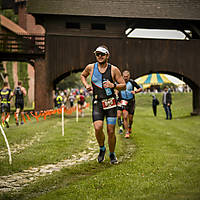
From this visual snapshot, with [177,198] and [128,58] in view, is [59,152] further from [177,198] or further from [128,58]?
[128,58]

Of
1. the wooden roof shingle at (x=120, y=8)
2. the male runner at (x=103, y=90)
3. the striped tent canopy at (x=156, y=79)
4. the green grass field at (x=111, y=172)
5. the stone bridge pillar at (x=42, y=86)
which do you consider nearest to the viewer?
the green grass field at (x=111, y=172)

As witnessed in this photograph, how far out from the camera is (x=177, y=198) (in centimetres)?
358

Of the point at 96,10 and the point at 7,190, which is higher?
the point at 96,10

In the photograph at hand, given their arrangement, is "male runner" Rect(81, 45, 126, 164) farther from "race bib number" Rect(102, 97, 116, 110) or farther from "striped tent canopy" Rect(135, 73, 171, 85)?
"striped tent canopy" Rect(135, 73, 171, 85)

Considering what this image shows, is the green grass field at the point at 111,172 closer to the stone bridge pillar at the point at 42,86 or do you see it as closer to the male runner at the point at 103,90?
the male runner at the point at 103,90

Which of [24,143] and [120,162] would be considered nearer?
[120,162]

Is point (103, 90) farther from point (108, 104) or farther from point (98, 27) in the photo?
point (98, 27)

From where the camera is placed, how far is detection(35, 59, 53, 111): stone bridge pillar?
22109 millimetres

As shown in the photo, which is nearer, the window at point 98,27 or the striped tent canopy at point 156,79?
the window at point 98,27

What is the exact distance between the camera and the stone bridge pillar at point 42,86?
870 inches

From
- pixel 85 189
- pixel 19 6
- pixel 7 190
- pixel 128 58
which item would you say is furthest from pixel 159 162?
pixel 19 6

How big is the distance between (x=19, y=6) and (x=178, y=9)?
29264 millimetres

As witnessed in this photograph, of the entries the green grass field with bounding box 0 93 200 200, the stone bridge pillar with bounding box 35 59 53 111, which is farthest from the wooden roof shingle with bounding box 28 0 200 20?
the green grass field with bounding box 0 93 200 200

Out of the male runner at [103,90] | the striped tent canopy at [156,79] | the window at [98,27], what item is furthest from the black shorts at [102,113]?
the striped tent canopy at [156,79]
